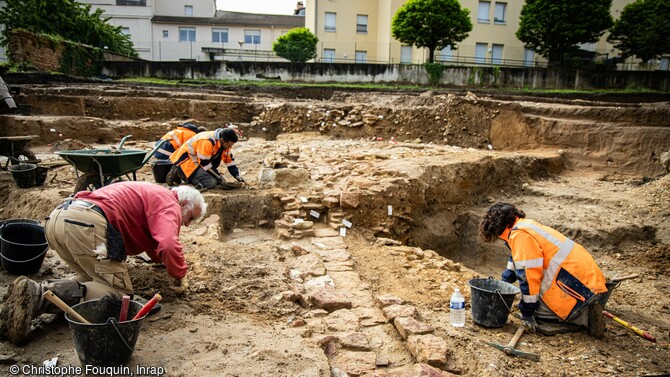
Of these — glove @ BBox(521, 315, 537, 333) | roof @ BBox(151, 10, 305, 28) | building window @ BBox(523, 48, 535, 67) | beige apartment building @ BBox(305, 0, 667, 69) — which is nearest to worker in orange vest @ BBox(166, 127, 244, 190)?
glove @ BBox(521, 315, 537, 333)

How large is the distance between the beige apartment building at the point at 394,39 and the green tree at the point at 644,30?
2.57 m

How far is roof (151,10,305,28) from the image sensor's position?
131 ft

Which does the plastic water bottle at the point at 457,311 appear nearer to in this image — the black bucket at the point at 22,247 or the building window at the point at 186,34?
the black bucket at the point at 22,247

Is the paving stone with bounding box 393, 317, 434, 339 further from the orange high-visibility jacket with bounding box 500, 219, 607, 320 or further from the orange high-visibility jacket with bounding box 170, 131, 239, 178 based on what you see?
the orange high-visibility jacket with bounding box 170, 131, 239, 178

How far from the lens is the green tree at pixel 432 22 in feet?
83.1

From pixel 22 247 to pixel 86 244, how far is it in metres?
1.11

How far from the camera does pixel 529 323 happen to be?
154 inches

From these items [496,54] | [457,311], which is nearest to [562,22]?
[496,54]

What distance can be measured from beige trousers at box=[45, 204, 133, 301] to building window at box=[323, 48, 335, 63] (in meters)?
33.1

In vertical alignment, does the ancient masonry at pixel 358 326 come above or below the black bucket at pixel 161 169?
below

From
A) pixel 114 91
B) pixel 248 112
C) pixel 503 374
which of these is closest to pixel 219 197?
pixel 503 374

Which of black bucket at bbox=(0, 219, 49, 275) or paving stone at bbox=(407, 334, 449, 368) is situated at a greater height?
black bucket at bbox=(0, 219, 49, 275)

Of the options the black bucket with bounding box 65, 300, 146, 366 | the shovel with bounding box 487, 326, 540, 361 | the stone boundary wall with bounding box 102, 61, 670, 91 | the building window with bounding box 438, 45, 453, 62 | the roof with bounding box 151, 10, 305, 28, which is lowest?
the shovel with bounding box 487, 326, 540, 361

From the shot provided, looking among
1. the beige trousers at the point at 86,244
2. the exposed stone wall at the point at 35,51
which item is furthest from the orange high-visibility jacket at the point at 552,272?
the exposed stone wall at the point at 35,51
